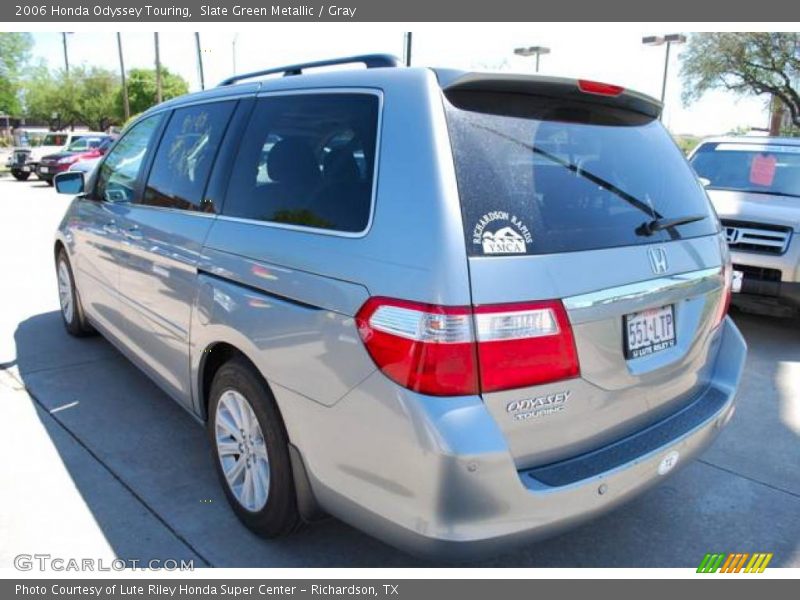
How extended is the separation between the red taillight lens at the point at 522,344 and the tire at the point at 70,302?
13.9 ft

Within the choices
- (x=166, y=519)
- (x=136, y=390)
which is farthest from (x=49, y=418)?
(x=166, y=519)

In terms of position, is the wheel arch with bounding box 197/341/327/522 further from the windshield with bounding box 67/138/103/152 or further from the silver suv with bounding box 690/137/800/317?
the windshield with bounding box 67/138/103/152

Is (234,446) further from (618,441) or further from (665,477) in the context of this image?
(665,477)

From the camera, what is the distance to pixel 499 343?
1.98 metres

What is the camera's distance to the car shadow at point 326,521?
275cm

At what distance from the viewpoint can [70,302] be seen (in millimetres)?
5316

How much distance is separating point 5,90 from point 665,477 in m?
48.2

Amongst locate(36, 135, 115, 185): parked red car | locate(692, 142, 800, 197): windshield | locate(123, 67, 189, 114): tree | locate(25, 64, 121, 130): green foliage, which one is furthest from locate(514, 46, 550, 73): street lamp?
locate(25, 64, 121, 130): green foliage

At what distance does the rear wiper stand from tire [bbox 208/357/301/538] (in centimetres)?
158

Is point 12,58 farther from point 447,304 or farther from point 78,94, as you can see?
point 447,304

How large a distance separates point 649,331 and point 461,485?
980 millimetres

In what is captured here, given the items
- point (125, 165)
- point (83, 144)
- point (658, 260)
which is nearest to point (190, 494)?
point (125, 165)

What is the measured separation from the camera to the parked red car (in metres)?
22.7

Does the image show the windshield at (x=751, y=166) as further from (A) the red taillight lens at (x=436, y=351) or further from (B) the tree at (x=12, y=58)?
(B) the tree at (x=12, y=58)
